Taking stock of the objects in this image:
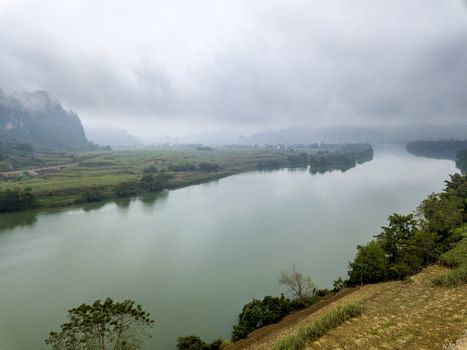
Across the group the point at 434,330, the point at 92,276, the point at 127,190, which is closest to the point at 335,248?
the point at 434,330

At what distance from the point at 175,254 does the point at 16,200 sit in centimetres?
2309

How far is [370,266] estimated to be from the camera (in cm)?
1351

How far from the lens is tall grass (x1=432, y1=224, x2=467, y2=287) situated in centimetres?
1084

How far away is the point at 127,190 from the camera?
40719mm

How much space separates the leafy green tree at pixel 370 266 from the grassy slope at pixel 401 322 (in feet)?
5.34

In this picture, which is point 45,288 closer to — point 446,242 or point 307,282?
point 307,282

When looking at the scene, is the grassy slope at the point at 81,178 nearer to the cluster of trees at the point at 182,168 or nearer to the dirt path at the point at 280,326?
the cluster of trees at the point at 182,168

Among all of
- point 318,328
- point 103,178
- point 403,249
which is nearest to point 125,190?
point 103,178

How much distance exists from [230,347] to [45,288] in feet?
35.9

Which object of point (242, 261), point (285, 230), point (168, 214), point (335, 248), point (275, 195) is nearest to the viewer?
point (242, 261)

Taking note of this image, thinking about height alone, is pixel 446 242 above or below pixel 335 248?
above

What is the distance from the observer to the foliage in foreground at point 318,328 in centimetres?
746

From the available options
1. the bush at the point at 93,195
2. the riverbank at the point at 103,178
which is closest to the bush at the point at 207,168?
the riverbank at the point at 103,178

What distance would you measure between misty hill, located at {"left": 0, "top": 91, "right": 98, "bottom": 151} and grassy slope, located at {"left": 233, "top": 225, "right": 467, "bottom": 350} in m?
119
